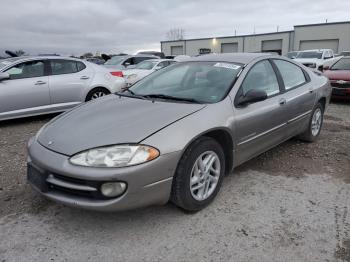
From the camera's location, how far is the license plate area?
2.73 metres

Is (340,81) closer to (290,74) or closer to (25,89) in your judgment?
(290,74)

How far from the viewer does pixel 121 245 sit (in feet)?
8.61

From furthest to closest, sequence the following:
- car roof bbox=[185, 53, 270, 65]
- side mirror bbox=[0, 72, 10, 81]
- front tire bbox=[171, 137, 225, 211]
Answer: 1. side mirror bbox=[0, 72, 10, 81]
2. car roof bbox=[185, 53, 270, 65]
3. front tire bbox=[171, 137, 225, 211]

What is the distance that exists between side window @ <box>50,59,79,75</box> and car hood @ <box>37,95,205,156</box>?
3.95 meters

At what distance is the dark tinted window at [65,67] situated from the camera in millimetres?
7066

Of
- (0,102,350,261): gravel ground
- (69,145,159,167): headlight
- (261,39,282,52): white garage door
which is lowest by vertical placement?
(0,102,350,261): gravel ground

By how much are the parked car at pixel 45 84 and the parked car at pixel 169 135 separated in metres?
3.33

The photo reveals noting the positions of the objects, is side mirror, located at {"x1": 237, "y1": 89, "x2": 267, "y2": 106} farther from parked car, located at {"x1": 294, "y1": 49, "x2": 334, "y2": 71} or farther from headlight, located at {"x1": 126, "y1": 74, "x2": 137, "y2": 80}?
parked car, located at {"x1": 294, "y1": 49, "x2": 334, "y2": 71}

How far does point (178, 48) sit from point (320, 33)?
2184 cm

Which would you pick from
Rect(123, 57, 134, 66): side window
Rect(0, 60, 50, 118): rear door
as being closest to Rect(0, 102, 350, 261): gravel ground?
Rect(0, 60, 50, 118): rear door

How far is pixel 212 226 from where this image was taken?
287 cm

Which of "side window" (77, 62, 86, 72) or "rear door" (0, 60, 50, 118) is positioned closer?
"rear door" (0, 60, 50, 118)

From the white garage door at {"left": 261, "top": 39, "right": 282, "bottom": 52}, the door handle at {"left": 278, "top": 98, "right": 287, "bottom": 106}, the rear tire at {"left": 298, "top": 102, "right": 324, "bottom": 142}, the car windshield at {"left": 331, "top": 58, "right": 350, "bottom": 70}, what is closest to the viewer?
the door handle at {"left": 278, "top": 98, "right": 287, "bottom": 106}

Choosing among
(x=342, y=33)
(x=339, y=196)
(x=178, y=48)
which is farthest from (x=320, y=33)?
(x=339, y=196)
